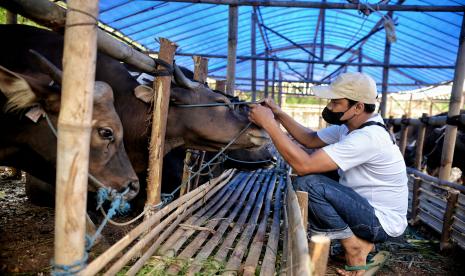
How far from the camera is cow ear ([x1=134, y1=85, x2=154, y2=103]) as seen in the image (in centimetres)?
313

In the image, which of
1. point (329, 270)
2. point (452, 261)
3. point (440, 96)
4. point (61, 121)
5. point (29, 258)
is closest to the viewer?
point (61, 121)

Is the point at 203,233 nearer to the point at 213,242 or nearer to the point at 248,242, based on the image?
the point at 213,242

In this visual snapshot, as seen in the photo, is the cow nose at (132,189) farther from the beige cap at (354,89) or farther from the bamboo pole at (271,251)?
the beige cap at (354,89)

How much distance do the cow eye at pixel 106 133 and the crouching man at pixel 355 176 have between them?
1115 mm

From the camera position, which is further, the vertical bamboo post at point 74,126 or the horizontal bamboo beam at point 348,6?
the horizontal bamboo beam at point 348,6

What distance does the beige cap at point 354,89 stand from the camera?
2822 mm

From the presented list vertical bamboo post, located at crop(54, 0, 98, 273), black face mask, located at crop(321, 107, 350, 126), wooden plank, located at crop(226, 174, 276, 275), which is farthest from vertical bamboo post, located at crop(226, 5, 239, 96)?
vertical bamboo post, located at crop(54, 0, 98, 273)

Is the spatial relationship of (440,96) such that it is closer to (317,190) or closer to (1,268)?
(317,190)

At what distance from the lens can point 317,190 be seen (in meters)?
2.82

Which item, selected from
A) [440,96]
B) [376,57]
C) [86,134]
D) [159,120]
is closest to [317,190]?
[159,120]

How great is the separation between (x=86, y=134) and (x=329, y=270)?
2.25 m

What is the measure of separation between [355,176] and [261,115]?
0.83m

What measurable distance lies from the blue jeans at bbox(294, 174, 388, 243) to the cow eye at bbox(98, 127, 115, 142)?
135 centimetres

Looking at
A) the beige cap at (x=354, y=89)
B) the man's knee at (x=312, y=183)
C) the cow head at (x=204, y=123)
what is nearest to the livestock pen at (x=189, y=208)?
the man's knee at (x=312, y=183)
